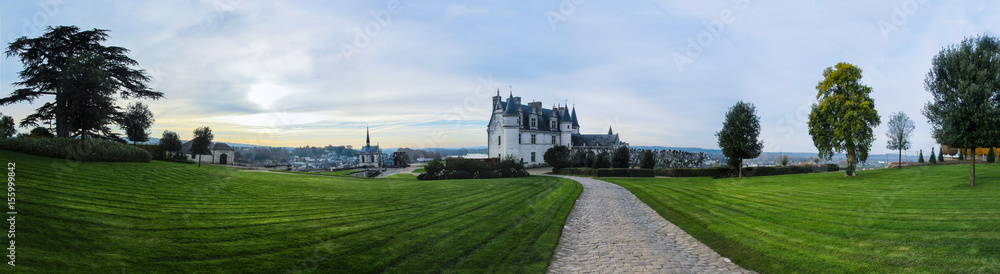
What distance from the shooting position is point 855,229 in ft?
31.1

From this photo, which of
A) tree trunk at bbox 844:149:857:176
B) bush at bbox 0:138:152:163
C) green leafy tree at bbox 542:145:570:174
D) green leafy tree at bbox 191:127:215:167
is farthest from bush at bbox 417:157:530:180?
tree trunk at bbox 844:149:857:176

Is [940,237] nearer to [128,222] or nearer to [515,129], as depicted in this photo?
[128,222]

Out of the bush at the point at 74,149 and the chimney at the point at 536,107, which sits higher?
the chimney at the point at 536,107

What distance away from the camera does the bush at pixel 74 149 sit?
12.0 metres

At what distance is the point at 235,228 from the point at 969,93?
2600cm

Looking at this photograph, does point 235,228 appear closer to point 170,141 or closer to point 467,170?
point 467,170

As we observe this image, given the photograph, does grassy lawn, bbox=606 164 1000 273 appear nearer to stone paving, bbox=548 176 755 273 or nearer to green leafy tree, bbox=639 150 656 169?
stone paving, bbox=548 176 755 273

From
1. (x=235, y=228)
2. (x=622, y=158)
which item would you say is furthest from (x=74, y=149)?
(x=622, y=158)

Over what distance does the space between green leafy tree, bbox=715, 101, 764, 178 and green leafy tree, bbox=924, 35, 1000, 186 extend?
579 inches

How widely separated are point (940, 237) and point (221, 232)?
13.4 metres

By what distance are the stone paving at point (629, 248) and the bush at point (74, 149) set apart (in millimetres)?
14610

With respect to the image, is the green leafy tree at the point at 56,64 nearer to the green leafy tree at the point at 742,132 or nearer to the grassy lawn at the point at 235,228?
the grassy lawn at the point at 235,228

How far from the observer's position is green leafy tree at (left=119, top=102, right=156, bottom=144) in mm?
27688

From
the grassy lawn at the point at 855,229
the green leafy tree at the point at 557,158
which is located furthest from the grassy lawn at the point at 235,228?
the green leafy tree at the point at 557,158
